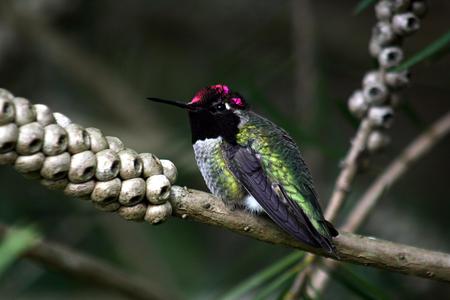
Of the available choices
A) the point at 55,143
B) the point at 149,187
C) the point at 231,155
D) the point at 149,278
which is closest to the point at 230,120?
the point at 231,155

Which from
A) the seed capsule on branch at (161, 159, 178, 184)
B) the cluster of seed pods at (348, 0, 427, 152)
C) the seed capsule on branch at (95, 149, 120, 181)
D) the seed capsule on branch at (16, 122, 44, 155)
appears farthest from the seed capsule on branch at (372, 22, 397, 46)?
the seed capsule on branch at (16, 122, 44, 155)

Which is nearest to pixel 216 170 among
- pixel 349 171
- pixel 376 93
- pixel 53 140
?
pixel 349 171

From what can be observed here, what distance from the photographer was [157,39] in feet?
13.0

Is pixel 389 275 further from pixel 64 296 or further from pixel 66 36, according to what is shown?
Answer: pixel 66 36

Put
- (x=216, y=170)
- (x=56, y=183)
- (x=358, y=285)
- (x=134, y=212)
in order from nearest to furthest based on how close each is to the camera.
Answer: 1. (x=56, y=183)
2. (x=134, y=212)
3. (x=358, y=285)
4. (x=216, y=170)

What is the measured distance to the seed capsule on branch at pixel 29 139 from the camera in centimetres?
109

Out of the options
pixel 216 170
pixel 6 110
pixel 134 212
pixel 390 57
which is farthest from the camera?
pixel 216 170

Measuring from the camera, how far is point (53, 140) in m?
1.12

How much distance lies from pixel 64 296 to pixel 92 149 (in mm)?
2431

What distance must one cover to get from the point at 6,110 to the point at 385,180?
120 centimetres

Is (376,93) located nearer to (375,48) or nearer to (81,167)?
(375,48)

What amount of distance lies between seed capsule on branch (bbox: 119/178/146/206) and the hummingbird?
1.00 ft

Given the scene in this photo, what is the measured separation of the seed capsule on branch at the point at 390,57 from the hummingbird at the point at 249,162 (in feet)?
1.08

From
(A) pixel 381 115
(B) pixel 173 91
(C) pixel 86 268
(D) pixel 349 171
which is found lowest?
(C) pixel 86 268
